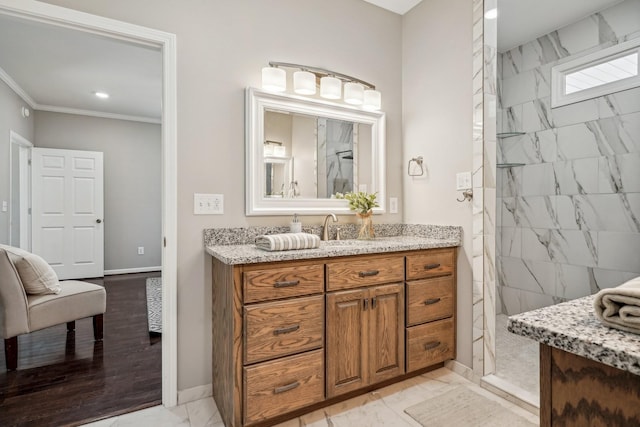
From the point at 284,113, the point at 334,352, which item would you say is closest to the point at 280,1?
the point at 284,113

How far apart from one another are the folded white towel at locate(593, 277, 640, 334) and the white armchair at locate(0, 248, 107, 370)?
3.16 metres

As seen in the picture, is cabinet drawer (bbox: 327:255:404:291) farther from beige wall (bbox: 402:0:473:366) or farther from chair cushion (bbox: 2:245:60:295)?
chair cushion (bbox: 2:245:60:295)

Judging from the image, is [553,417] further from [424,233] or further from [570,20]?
[570,20]

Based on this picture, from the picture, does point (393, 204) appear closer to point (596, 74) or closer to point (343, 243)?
point (343, 243)

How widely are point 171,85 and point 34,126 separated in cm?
466

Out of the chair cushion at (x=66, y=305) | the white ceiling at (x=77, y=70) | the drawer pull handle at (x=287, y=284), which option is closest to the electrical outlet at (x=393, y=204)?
the drawer pull handle at (x=287, y=284)

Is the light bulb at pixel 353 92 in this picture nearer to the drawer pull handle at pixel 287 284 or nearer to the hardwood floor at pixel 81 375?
the drawer pull handle at pixel 287 284

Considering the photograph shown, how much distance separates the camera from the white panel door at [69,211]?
5016 millimetres

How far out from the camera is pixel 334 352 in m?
1.86

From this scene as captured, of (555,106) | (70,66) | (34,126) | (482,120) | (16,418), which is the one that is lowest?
(16,418)

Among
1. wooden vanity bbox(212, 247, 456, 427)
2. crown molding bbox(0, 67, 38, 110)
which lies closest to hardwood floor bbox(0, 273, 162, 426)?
wooden vanity bbox(212, 247, 456, 427)

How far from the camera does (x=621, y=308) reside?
60cm

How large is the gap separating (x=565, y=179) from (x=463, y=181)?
1259 millimetres

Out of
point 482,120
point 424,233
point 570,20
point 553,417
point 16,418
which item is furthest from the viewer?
point 570,20
